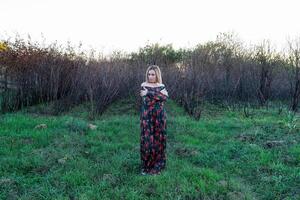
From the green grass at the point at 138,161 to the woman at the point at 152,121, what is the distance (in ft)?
0.94

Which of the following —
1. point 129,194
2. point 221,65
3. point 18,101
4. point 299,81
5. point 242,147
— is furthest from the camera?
point 221,65

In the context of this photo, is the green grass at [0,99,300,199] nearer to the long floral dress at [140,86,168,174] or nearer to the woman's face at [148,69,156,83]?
the long floral dress at [140,86,168,174]

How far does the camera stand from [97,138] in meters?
6.23

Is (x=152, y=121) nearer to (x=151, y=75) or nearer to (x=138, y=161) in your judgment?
(x=151, y=75)

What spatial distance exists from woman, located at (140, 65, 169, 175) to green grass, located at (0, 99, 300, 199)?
287 mm

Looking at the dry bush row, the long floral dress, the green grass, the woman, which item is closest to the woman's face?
the woman

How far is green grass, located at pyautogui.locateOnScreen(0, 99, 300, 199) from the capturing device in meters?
3.87

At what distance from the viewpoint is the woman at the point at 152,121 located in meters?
4.35

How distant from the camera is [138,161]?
495 centimetres

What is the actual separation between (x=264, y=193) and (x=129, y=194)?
6.07 ft

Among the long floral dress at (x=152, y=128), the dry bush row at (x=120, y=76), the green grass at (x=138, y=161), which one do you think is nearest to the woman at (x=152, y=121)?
the long floral dress at (x=152, y=128)

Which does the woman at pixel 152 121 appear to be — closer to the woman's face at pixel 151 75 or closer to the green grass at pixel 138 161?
the woman's face at pixel 151 75

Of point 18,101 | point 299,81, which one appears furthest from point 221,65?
point 18,101

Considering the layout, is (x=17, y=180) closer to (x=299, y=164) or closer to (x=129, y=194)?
(x=129, y=194)
